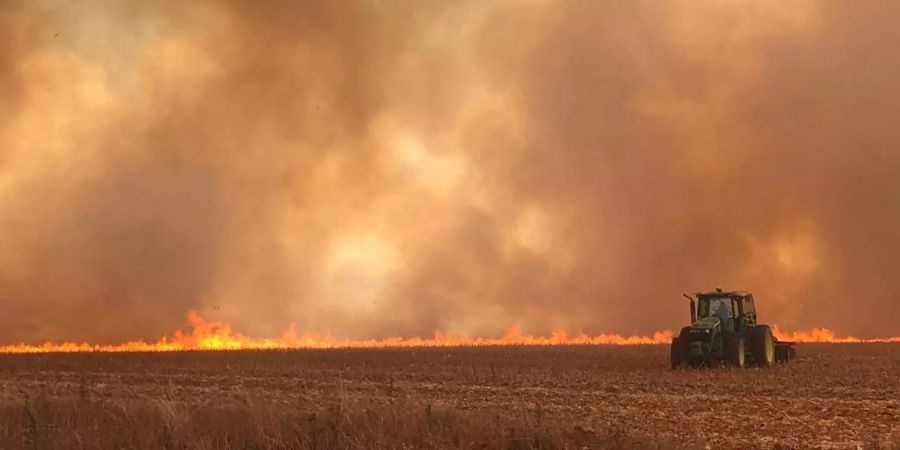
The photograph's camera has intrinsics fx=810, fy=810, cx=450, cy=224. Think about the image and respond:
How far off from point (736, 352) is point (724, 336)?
104cm

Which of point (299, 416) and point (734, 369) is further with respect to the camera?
point (734, 369)

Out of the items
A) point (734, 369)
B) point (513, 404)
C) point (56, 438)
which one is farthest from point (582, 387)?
point (56, 438)

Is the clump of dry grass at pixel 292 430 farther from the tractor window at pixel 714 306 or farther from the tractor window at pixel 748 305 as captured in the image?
the tractor window at pixel 748 305

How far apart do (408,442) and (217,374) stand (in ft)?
69.3

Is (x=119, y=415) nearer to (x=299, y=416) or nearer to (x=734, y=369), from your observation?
(x=299, y=416)

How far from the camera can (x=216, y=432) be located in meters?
10.9

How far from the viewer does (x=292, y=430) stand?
35.7 ft

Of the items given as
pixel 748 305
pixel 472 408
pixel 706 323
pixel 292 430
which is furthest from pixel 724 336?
pixel 292 430

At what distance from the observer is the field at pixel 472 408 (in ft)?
34.8

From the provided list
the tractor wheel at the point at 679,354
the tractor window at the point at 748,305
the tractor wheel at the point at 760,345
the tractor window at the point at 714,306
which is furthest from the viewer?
the tractor window at the point at 748,305

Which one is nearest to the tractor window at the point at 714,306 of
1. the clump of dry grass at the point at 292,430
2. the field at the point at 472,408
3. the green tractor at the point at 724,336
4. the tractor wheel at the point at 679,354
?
the green tractor at the point at 724,336

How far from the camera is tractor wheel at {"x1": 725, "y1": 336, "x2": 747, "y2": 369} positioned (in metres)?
27.6

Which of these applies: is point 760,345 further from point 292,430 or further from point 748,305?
point 292,430

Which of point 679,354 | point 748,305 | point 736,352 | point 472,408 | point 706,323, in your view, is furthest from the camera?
point 748,305
